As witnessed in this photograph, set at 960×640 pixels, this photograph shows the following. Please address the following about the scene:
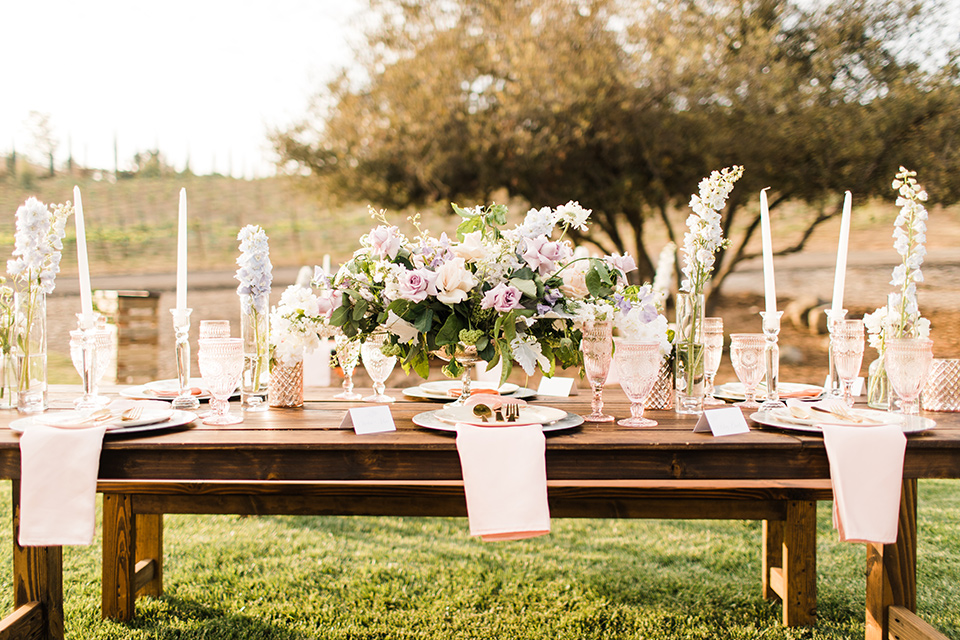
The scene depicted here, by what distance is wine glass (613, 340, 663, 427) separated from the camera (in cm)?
146

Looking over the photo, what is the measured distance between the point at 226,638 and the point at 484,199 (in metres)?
5.16

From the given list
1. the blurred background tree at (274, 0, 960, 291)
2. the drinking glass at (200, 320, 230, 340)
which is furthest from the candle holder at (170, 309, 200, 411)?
the blurred background tree at (274, 0, 960, 291)

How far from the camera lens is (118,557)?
7.12 feet

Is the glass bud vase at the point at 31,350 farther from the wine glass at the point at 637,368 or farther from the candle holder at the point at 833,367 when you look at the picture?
the candle holder at the point at 833,367

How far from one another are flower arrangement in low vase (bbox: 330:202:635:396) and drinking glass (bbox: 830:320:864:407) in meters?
0.50

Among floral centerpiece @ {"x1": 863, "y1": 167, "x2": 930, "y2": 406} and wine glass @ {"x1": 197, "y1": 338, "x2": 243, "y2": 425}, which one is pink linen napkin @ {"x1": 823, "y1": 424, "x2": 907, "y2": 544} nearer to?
floral centerpiece @ {"x1": 863, "y1": 167, "x2": 930, "y2": 406}

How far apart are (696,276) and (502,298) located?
1.53 ft

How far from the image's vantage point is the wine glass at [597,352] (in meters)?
1.54

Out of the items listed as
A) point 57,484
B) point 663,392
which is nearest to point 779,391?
point 663,392

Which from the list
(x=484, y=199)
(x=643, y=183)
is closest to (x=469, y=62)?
(x=484, y=199)

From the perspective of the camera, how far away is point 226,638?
2.13 m

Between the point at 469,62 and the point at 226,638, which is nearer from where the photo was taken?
the point at 226,638

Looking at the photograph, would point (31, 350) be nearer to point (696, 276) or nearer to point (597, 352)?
point (597, 352)

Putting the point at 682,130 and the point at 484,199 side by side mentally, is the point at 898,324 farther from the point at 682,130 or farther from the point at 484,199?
the point at 484,199
